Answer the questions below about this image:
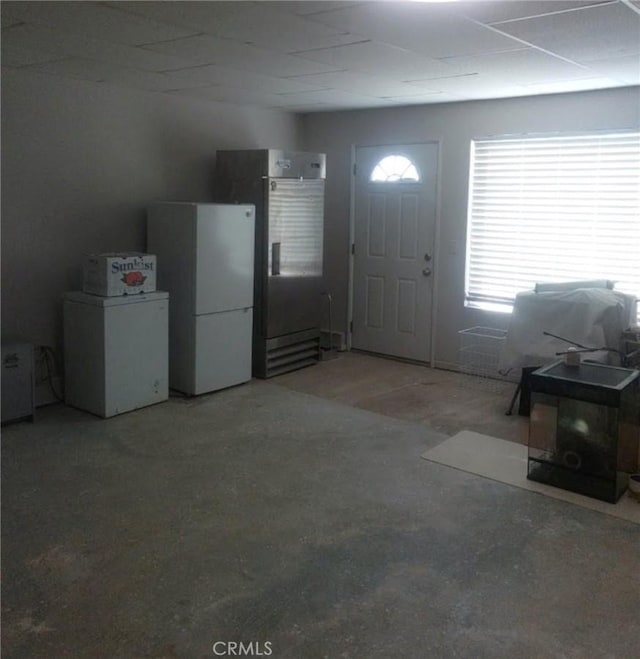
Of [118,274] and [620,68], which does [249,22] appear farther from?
[620,68]

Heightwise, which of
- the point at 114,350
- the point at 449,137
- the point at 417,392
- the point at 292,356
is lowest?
the point at 417,392

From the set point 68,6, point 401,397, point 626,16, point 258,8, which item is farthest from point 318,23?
point 401,397

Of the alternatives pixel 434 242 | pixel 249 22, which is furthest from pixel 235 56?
pixel 434 242

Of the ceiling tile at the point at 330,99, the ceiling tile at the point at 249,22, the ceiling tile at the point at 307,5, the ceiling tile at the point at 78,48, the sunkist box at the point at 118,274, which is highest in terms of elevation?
the ceiling tile at the point at 330,99

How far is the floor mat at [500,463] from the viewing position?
3480mm

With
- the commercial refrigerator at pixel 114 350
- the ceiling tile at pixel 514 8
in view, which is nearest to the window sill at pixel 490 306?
the commercial refrigerator at pixel 114 350

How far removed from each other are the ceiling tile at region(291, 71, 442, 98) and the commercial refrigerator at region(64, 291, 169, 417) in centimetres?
190

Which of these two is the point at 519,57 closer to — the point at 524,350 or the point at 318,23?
the point at 318,23

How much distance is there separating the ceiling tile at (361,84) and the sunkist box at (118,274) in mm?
1704

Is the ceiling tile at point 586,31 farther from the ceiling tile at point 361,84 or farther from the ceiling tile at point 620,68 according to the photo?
the ceiling tile at point 361,84

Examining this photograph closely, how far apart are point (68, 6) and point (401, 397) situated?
11.6ft

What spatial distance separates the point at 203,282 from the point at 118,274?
0.68 meters

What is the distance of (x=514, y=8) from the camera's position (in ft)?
9.65

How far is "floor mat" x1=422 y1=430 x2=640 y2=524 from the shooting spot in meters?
3.48
